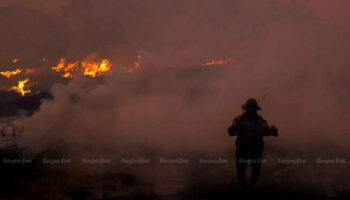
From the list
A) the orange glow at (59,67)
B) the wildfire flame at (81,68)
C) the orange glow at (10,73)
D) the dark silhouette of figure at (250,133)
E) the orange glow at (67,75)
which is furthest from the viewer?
the orange glow at (59,67)

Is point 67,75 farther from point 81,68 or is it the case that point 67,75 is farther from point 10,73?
point 10,73

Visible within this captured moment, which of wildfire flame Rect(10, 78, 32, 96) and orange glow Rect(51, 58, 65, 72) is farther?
orange glow Rect(51, 58, 65, 72)

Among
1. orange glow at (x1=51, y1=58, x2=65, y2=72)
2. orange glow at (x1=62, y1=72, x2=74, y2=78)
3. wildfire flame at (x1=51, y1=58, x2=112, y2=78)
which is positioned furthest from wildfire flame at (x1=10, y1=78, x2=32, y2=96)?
orange glow at (x1=51, y1=58, x2=65, y2=72)

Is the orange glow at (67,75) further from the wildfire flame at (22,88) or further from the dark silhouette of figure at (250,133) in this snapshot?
the dark silhouette of figure at (250,133)

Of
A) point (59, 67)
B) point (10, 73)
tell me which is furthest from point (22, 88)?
point (59, 67)

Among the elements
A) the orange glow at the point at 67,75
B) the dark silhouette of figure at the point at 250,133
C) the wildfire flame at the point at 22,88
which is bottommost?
the dark silhouette of figure at the point at 250,133

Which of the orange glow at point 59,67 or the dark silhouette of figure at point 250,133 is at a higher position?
the orange glow at point 59,67

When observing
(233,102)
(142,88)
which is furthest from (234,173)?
(142,88)

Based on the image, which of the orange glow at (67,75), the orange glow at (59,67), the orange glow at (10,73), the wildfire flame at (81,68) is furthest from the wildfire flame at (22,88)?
the orange glow at (59,67)

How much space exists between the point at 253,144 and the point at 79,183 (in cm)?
397

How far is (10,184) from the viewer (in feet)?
22.7

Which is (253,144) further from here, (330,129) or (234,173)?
(330,129)

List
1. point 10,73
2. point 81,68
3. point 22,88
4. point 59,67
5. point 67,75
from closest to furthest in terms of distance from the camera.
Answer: point 22,88, point 10,73, point 67,75, point 81,68, point 59,67

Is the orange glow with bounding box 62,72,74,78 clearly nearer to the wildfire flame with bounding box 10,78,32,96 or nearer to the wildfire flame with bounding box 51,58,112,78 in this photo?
the wildfire flame with bounding box 51,58,112,78
